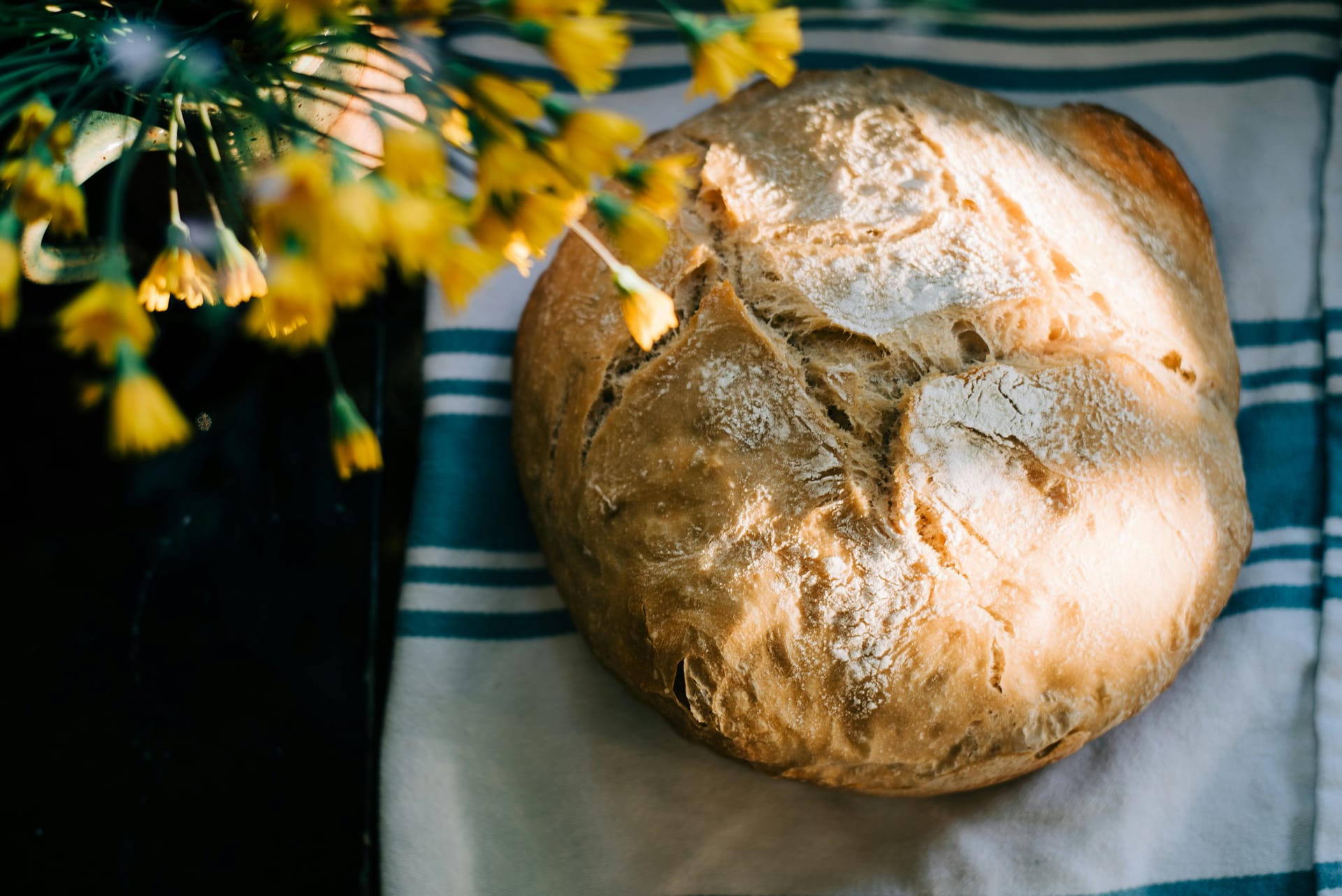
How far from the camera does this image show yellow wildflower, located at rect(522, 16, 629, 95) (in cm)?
42

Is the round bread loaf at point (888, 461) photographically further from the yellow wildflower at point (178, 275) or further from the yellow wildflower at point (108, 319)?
the yellow wildflower at point (108, 319)

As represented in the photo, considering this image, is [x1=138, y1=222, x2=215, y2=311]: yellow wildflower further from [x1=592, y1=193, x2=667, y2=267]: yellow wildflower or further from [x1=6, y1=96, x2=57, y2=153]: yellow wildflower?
[x1=592, y1=193, x2=667, y2=267]: yellow wildflower

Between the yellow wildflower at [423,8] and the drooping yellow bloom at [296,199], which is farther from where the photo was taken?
the yellow wildflower at [423,8]

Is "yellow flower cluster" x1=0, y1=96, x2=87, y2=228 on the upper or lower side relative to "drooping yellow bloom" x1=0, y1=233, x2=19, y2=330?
upper

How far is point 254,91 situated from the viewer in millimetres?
486

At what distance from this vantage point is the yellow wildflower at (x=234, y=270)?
0.50m

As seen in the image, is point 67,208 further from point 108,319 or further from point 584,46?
point 584,46

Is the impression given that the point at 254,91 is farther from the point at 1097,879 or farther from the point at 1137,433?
the point at 1097,879

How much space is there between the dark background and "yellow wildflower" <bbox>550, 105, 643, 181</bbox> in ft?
2.21

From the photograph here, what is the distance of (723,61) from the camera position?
1.48 feet

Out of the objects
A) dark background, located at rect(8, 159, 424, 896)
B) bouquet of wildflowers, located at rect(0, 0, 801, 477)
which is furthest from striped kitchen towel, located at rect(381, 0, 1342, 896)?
bouquet of wildflowers, located at rect(0, 0, 801, 477)

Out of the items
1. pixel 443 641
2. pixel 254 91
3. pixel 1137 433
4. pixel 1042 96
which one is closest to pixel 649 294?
pixel 254 91

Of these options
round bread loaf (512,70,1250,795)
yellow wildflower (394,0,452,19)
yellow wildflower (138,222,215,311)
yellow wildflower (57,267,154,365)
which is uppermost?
yellow wildflower (394,0,452,19)

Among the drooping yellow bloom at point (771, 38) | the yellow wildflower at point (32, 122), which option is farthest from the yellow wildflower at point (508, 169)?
the yellow wildflower at point (32, 122)
